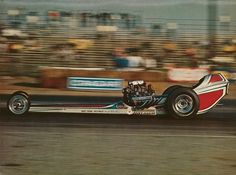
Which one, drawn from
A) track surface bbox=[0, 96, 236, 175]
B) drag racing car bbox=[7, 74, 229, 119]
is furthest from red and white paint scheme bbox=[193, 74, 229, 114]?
track surface bbox=[0, 96, 236, 175]

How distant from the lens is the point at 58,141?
852 centimetres

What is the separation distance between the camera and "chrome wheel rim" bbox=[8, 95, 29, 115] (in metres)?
10.9

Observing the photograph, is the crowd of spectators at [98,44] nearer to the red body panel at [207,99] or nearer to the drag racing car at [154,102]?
the drag racing car at [154,102]

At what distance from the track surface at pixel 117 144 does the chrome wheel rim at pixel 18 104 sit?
159mm

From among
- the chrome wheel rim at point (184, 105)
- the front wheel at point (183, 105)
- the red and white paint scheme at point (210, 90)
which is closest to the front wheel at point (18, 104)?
the front wheel at point (183, 105)

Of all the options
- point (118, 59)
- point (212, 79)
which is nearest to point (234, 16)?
point (212, 79)

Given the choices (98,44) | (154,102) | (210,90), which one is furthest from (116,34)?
(210,90)

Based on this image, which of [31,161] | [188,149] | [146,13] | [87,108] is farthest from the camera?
[87,108]

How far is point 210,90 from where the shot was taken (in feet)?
36.0

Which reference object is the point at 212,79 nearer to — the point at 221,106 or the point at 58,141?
the point at 221,106

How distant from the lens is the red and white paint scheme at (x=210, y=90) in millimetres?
10672

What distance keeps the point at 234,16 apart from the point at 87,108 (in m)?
2.83

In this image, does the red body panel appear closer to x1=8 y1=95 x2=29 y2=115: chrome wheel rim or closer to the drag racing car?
the drag racing car

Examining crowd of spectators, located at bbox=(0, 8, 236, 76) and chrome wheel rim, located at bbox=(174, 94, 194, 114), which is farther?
chrome wheel rim, located at bbox=(174, 94, 194, 114)
